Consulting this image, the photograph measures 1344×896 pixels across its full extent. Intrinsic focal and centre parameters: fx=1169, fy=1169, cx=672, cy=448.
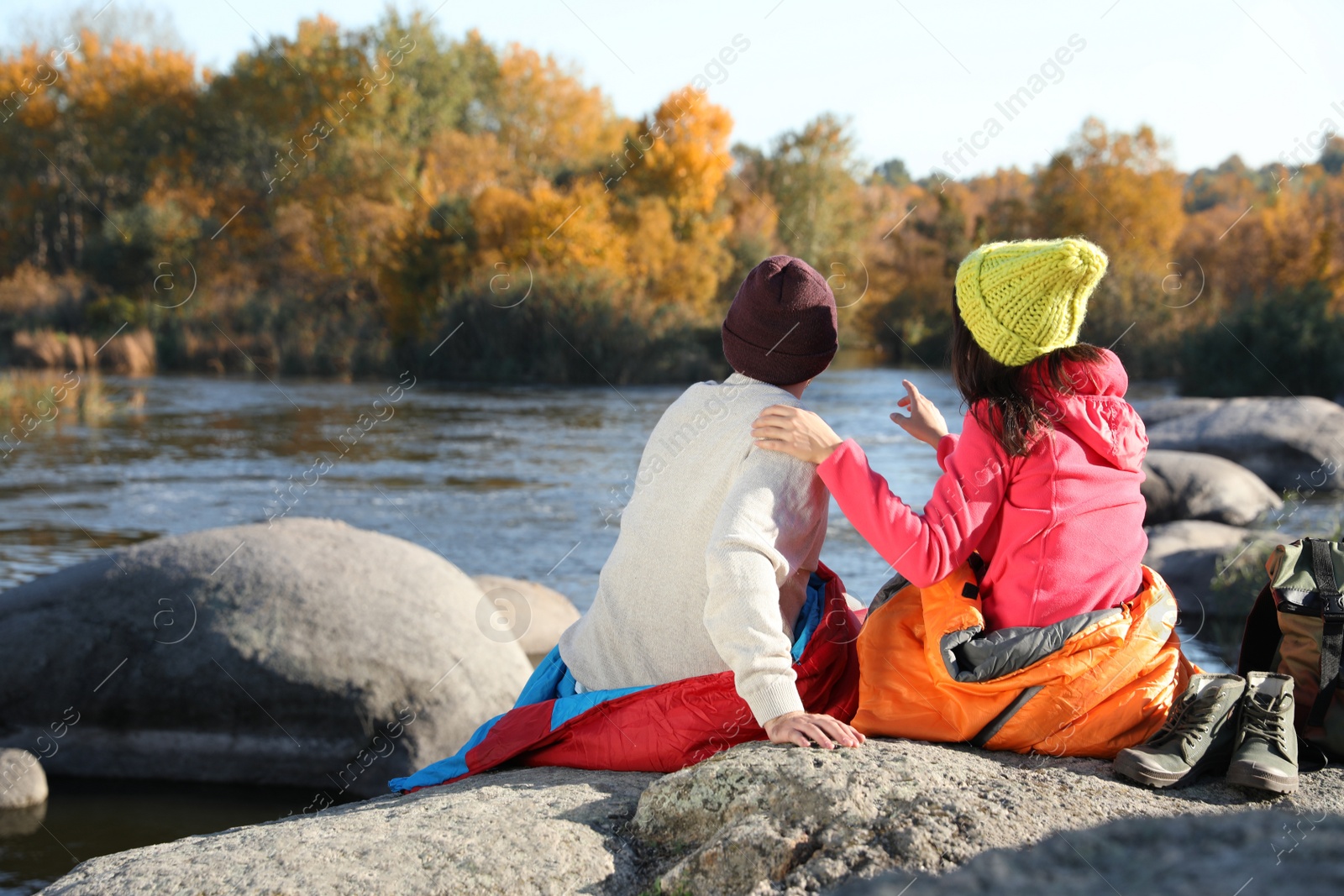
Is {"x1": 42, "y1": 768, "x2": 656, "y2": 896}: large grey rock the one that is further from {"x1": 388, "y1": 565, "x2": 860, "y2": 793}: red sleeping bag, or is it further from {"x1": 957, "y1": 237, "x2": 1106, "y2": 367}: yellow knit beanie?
{"x1": 957, "y1": 237, "x2": 1106, "y2": 367}: yellow knit beanie

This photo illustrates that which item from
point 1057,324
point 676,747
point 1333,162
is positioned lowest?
point 676,747

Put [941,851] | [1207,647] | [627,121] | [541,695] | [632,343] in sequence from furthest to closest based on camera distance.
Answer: [627,121] < [632,343] < [1207,647] < [541,695] < [941,851]

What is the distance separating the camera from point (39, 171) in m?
47.3

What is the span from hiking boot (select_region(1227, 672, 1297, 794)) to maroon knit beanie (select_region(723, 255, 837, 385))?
4.06ft

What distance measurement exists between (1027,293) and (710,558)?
3.01ft

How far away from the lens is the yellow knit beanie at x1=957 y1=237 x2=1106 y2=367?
2.57 m

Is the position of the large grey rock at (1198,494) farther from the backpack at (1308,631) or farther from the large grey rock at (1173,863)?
the large grey rock at (1173,863)

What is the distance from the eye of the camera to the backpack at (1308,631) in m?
2.74

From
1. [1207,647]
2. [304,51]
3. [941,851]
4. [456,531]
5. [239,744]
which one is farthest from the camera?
[304,51]

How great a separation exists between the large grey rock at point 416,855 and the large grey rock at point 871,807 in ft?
0.46

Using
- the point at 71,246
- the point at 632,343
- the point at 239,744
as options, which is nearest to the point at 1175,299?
the point at 632,343

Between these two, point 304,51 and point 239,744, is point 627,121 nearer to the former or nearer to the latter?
point 304,51

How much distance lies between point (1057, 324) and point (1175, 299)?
27698 millimetres

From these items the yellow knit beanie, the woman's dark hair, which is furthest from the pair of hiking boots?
the yellow knit beanie
